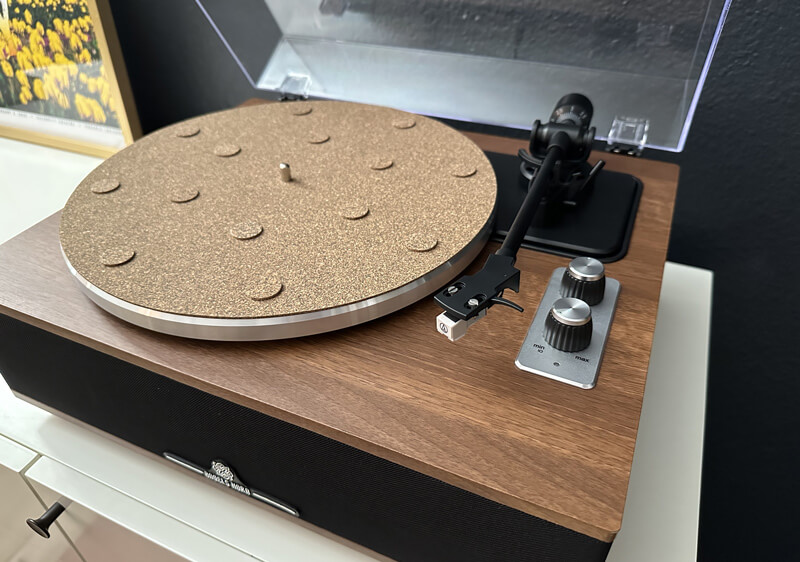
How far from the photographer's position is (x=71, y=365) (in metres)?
0.68

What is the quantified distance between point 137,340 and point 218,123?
0.42 metres

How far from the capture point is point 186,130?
2.89ft

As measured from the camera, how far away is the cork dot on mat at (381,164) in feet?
2.56

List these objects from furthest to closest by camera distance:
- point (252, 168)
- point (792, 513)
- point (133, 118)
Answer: point (133, 118) → point (792, 513) → point (252, 168)

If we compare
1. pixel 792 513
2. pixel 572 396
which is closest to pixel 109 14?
pixel 572 396

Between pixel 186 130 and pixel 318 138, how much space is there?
0.65ft

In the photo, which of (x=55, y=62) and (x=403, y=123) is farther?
(x=55, y=62)

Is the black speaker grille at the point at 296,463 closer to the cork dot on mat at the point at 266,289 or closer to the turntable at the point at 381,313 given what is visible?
the turntable at the point at 381,313

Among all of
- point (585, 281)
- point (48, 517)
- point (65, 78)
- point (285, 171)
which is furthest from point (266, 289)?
point (65, 78)

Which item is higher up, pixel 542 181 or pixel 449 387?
pixel 542 181

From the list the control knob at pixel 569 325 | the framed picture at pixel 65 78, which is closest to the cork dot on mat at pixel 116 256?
the control knob at pixel 569 325

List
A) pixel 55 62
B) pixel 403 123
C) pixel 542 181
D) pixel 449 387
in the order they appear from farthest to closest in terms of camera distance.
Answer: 1. pixel 55 62
2. pixel 403 123
3. pixel 542 181
4. pixel 449 387

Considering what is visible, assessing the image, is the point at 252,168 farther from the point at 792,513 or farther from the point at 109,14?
the point at 792,513

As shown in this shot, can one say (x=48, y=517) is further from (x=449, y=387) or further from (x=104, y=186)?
(x=449, y=387)
